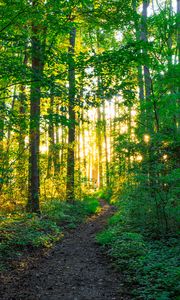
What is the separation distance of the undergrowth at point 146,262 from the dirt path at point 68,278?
341 millimetres

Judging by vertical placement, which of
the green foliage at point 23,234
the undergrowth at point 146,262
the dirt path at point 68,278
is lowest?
the dirt path at point 68,278

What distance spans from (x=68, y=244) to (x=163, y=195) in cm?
357

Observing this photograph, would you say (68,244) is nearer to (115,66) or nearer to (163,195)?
(163,195)

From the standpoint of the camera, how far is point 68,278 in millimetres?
6945

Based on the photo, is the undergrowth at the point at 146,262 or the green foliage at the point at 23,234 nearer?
the undergrowth at the point at 146,262

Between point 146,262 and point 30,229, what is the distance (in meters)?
4.48

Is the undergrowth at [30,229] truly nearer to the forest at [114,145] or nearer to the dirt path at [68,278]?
the forest at [114,145]

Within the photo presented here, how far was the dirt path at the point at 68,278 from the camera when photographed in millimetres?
5906

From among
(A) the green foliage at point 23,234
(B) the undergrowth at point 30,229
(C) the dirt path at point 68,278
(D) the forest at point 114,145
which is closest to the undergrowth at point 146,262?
(D) the forest at point 114,145

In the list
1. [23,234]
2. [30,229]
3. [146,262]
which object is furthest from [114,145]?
[146,262]

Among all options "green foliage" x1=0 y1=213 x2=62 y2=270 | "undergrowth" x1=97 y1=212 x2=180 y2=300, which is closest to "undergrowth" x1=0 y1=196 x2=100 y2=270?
"green foliage" x1=0 y1=213 x2=62 y2=270

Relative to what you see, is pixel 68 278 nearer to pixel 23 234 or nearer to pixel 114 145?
pixel 23 234

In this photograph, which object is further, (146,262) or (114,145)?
(114,145)

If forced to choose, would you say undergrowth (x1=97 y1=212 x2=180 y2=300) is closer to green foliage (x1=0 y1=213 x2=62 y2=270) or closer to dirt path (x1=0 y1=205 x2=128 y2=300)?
dirt path (x1=0 y1=205 x2=128 y2=300)
